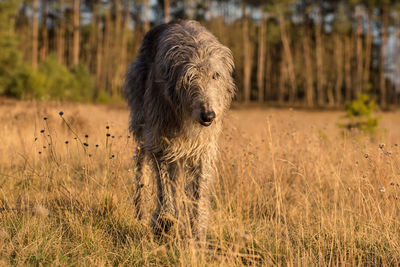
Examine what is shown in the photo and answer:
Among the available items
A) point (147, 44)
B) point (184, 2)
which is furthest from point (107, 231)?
point (184, 2)

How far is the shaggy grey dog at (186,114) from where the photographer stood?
313cm

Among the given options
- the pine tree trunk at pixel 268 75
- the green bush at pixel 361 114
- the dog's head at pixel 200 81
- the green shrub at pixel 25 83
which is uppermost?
the pine tree trunk at pixel 268 75

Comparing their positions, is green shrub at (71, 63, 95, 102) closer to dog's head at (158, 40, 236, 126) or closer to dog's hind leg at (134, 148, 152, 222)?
dog's hind leg at (134, 148, 152, 222)

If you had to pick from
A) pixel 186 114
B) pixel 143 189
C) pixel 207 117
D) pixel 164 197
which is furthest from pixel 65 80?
pixel 207 117

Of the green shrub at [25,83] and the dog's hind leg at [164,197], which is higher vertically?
the green shrub at [25,83]

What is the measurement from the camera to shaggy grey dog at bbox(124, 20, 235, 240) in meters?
3.13

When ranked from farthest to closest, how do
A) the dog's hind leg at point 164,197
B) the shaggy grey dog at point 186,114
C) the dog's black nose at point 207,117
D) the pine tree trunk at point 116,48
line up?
the pine tree trunk at point 116,48
the dog's hind leg at point 164,197
the shaggy grey dog at point 186,114
the dog's black nose at point 207,117

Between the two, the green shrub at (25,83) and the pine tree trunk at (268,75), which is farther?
the pine tree trunk at (268,75)

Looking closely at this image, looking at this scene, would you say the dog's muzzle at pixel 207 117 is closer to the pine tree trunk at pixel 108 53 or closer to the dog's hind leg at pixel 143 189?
the dog's hind leg at pixel 143 189

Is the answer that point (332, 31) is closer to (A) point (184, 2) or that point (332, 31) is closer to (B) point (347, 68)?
(B) point (347, 68)

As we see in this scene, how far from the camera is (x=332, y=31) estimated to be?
42.2 meters

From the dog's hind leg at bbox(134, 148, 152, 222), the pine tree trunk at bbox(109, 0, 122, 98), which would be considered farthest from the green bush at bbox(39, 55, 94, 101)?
the dog's hind leg at bbox(134, 148, 152, 222)

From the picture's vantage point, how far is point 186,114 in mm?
3195

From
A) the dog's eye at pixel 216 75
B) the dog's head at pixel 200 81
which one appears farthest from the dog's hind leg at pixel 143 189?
the dog's eye at pixel 216 75
